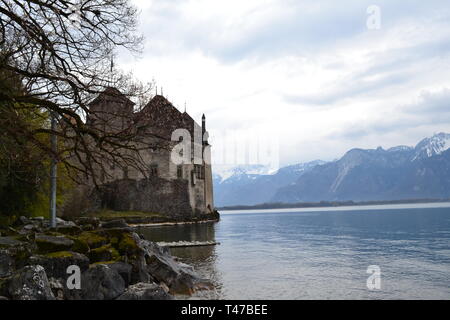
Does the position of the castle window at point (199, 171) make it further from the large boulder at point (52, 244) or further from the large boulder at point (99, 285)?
the large boulder at point (99, 285)

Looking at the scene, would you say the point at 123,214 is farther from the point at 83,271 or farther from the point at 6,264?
the point at 6,264

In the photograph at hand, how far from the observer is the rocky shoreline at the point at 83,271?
31.5ft

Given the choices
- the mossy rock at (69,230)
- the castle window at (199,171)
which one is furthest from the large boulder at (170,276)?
the castle window at (199,171)

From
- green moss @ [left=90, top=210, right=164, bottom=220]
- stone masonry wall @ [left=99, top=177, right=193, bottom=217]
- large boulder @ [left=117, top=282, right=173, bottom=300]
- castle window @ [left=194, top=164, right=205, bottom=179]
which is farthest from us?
castle window @ [left=194, top=164, right=205, bottom=179]

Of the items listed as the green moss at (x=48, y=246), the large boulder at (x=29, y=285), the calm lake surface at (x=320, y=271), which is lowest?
the calm lake surface at (x=320, y=271)

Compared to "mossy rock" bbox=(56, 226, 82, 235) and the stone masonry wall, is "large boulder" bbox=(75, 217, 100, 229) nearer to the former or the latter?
"mossy rock" bbox=(56, 226, 82, 235)

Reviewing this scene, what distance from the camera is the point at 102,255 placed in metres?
13.7

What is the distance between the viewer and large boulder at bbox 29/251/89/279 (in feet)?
37.3

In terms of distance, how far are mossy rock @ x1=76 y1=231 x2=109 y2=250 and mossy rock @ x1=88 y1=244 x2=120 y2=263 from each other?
0.56 m

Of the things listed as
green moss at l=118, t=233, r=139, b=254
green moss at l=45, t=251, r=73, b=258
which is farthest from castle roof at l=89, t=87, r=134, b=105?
green moss at l=118, t=233, r=139, b=254

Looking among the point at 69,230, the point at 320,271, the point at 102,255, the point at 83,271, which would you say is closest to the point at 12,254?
the point at 83,271

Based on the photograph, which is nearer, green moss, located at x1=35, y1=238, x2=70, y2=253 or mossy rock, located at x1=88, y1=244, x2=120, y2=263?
green moss, located at x1=35, y1=238, x2=70, y2=253

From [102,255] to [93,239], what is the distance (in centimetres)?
125

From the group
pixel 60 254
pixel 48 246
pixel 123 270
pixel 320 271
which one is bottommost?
pixel 320 271
